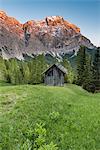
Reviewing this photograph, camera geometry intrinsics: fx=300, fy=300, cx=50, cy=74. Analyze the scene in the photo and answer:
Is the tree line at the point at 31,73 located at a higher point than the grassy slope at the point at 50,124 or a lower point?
higher

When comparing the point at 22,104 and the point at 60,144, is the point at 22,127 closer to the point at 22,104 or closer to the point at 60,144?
the point at 60,144

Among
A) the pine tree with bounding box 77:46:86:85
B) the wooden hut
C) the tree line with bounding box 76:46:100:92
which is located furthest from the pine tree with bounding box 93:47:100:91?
the wooden hut

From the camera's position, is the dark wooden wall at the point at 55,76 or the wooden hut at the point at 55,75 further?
the dark wooden wall at the point at 55,76

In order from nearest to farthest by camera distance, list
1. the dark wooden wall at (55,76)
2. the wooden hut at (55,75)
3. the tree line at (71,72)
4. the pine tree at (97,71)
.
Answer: the wooden hut at (55,75) → the dark wooden wall at (55,76) → the pine tree at (97,71) → the tree line at (71,72)

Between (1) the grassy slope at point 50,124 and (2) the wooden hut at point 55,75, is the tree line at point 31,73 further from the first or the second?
(1) the grassy slope at point 50,124

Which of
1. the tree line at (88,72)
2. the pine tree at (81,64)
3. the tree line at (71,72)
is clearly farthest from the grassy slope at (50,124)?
the pine tree at (81,64)

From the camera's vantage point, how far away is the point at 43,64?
111062mm

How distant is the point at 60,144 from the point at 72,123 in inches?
197

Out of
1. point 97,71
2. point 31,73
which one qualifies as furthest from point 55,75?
point 31,73

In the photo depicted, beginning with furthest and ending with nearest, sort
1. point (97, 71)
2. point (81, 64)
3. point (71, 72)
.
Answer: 1. point (71, 72)
2. point (81, 64)
3. point (97, 71)

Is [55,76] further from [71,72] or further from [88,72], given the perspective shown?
[71,72]

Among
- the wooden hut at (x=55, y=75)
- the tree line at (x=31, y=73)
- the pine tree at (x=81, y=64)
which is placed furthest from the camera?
the tree line at (x=31, y=73)

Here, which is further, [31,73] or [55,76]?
[31,73]

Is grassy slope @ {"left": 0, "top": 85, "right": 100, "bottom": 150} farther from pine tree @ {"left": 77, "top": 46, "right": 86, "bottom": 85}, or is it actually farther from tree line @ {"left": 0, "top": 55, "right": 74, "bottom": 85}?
tree line @ {"left": 0, "top": 55, "right": 74, "bottom": 85}
